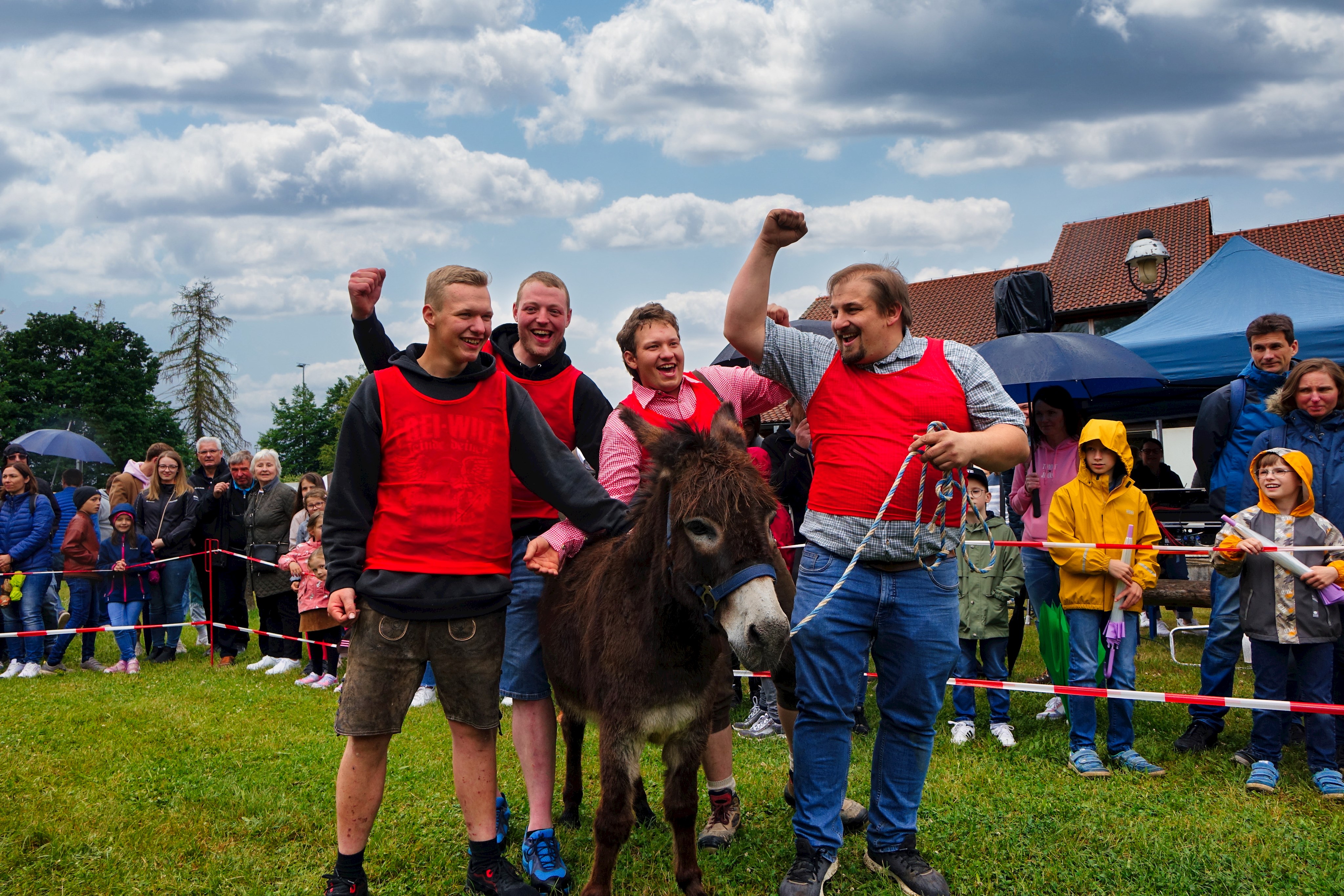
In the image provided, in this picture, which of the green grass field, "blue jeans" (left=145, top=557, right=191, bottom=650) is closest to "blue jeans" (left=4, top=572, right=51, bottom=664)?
"blue jeans" (left=145, top=557, right=191, bottom=650)

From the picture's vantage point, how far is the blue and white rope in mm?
3244

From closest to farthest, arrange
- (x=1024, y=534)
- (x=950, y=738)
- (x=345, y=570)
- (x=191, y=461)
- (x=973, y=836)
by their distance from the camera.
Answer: (x=345, y=570) < (x=973, y=836) < (x=950, y=738) < (x=1024, y=534) < (x=191, y=461)

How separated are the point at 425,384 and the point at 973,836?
10.6 ft

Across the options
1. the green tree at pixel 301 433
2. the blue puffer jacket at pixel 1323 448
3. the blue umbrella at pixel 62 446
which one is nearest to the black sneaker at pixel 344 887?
the blue puffer jacket at pixel 1323 448

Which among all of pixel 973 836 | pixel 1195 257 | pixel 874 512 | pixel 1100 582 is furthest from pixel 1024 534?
pixel 1195 257

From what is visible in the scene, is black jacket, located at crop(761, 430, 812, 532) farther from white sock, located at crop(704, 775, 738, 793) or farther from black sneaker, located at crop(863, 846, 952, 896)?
black sneaker, located at crop(863, 846, 952, 896)

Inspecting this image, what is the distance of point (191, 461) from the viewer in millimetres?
46469

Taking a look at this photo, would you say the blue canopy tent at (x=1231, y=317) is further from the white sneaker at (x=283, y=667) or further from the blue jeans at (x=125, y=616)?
the blue jeans at (x=125, y=616)

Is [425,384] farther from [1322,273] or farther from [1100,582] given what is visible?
[1322,273]

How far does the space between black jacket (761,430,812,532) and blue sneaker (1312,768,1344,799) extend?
3161 millimetres

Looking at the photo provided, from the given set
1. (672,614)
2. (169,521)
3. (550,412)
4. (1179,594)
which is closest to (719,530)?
(672,614)

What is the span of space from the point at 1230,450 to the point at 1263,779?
2.13 m

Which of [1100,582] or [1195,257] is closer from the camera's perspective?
[1100,582]

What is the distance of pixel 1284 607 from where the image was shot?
4953 millimetres
